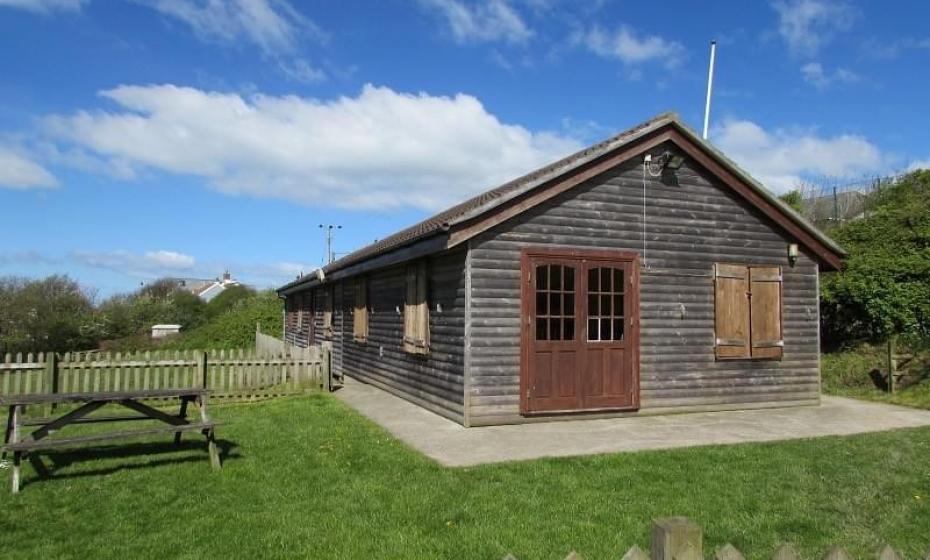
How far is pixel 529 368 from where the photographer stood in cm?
974

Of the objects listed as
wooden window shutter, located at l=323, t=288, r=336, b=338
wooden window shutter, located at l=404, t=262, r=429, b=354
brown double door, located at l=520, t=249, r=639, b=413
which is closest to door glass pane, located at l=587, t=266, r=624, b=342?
brown double door, located at l=520, t=249, r=639, b=413

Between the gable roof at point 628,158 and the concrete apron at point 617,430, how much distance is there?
2.62 m

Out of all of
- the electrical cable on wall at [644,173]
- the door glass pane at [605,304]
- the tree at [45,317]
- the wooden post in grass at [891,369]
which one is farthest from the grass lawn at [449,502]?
the tree at [45,317]

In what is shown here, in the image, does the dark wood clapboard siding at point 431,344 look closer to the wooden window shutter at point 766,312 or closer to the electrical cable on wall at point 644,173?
the electrical cable on wall at point 644,173

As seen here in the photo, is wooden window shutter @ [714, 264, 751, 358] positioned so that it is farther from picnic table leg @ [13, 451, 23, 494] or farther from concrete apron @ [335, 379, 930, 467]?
picnic table leg @ [13, 451, 23, 494]

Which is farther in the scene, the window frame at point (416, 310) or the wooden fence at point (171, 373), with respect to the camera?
the wooden fence at point (171, 373)

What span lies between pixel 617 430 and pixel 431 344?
3.28m

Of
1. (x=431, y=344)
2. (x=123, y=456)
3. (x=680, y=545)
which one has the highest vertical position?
(x=431, y=344)

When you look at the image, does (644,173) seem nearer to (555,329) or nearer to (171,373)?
(555,329)

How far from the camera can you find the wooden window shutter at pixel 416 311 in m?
11.0

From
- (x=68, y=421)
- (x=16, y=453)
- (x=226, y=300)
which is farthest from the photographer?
(x=226, y=300)

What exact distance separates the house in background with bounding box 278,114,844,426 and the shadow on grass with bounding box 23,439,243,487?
3.49 meters

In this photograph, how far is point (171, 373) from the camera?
41.7ft

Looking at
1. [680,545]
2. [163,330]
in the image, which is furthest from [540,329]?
[163,330]
